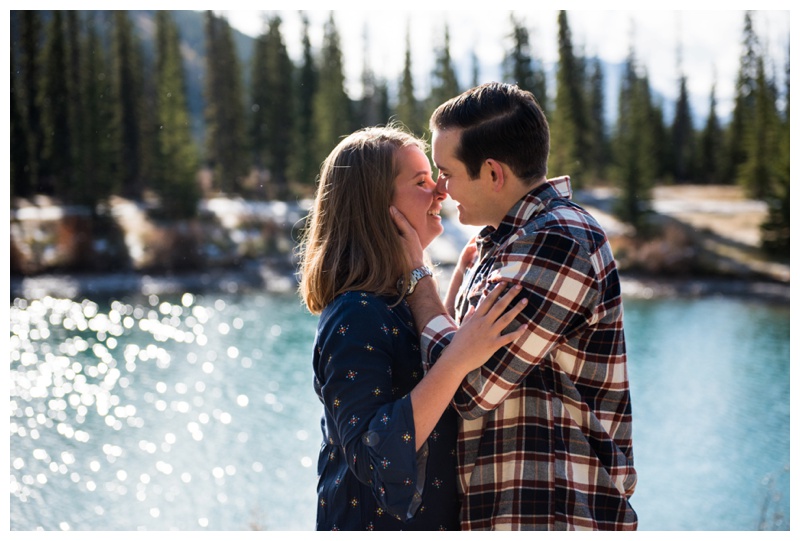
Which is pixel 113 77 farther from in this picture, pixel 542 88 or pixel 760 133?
pixel 760 133

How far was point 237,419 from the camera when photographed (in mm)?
13062

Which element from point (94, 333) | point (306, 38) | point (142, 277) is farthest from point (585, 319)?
point (306, 38)

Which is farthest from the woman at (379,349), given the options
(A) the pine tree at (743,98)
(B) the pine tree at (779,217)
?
(A) the pine tree at (743,98)

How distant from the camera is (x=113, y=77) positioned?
113 ft

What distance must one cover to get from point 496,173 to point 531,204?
4.8 inches

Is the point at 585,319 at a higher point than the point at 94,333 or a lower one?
higher

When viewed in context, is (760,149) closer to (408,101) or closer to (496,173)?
(408,101)

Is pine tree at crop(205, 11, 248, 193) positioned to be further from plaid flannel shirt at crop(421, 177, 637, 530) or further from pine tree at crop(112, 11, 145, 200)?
plaid flannel shirt at crop(421, 177, 637, 530)

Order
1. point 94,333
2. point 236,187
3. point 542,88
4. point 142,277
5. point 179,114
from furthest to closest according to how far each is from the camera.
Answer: point 236,187
point 179,114
point 542,88
point 142,277
point 94,333

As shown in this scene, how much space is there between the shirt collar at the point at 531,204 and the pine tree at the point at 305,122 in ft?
102

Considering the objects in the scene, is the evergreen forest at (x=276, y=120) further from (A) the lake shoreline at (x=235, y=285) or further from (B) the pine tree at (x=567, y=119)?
(A) the lake shoreline at (x=235, y=285)

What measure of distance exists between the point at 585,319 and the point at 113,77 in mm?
35632

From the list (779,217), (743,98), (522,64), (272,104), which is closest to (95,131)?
(272,104)

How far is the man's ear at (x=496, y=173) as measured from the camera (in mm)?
2170
